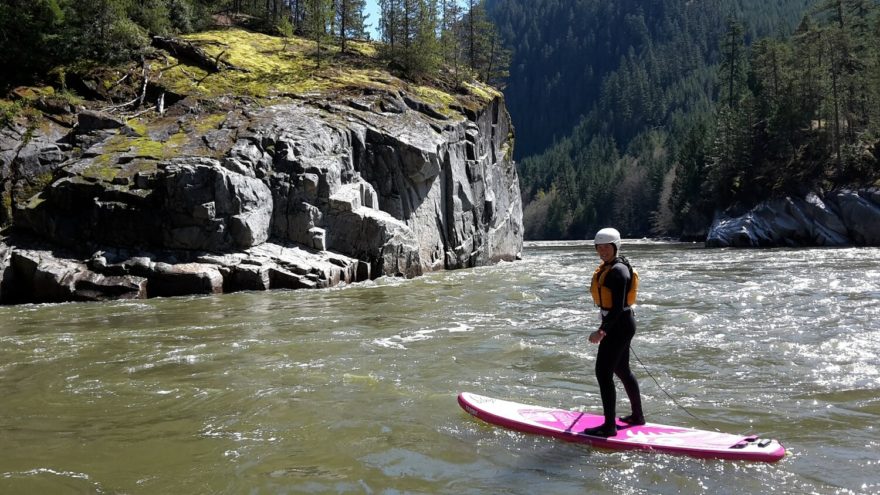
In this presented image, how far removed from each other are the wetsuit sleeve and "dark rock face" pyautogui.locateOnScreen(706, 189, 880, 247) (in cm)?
4359

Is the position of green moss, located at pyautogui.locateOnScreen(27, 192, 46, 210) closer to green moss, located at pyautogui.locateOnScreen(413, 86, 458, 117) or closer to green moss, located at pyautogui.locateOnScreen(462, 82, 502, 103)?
green moss, located at pyautogui.locateOnScreen(413, 86, 458, 117)

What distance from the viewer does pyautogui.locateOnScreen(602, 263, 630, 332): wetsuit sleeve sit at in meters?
7.03

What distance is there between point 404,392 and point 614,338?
10.8 feet

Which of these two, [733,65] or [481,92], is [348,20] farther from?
[733,65]

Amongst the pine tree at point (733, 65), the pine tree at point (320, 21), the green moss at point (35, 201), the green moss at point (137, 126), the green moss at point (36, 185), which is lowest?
the green moss at point (35, 201)

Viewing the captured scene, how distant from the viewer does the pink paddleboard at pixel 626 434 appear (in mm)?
6332

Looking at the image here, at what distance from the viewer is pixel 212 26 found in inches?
1609

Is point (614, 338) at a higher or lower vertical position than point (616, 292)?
lower

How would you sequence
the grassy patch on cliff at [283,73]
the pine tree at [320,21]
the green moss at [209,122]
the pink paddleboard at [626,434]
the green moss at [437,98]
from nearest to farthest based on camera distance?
the pink paddleboard at [626,434] < the green moss at [209,122] < the grassy patch on cliff at [283,73] < the green moss at [437,98] < the pine tree at [320,21]

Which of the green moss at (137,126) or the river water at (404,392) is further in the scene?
the green moss at (137,126)

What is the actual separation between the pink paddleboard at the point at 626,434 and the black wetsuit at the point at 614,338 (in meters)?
0.28

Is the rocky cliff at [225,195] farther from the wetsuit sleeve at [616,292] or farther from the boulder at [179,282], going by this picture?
the wetsuit sleeve at [616,292]

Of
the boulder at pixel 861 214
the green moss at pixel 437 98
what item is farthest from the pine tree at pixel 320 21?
the boulder at pixel 861 214

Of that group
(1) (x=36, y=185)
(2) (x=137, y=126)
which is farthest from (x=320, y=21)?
(1) (x=36, y=185)
